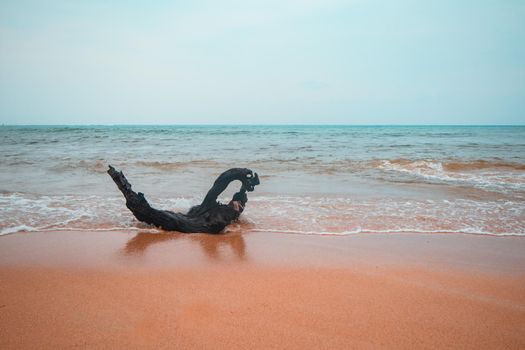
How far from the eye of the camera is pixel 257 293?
3.00m

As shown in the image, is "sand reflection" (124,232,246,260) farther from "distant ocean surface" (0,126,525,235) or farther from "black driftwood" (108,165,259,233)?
"distant ocean surface" (0,126,525,235)

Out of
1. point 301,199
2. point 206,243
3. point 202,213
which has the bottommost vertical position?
point 206,243

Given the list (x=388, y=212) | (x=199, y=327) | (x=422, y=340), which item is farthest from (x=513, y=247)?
(x=199, y=327)

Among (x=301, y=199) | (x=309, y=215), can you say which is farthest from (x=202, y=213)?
(x=301, y=199)

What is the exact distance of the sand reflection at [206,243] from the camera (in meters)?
4.11

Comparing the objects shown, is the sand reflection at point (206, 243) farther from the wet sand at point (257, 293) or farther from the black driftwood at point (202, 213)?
the black driftwood at point (202, 213)

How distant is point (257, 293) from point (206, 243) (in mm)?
1730

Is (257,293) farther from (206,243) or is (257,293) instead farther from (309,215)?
(309,215)

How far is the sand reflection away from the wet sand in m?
0.03

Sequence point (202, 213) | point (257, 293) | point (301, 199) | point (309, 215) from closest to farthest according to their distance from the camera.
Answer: point (257, 293) → point (202, 213) → point (309, 215) → point (301, 199)

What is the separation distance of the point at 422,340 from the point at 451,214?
4.64 meters

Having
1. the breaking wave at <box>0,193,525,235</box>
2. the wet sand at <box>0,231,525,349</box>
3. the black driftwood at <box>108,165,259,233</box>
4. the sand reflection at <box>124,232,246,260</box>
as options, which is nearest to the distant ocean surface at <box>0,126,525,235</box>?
the breaking wave at <box>0,193,525,235</box>

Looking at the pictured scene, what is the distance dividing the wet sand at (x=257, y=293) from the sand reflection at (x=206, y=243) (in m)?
0.03

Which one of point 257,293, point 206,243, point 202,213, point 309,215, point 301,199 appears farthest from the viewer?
point 301,199
